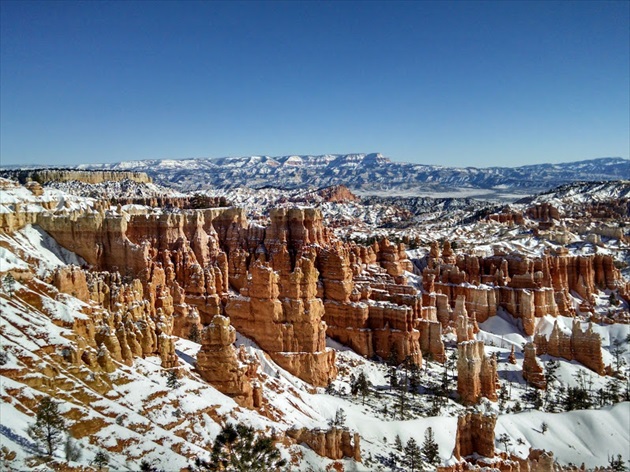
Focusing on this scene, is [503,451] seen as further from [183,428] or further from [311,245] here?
[311,245]

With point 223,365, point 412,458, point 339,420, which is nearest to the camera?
point 412,458

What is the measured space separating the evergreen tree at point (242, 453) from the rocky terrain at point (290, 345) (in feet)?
2.66

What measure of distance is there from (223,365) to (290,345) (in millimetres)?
12492

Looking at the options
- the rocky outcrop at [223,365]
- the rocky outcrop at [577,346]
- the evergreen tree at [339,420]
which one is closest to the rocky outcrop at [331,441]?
the evergreen tree at [339,420]

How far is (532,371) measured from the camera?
52688 millimetres

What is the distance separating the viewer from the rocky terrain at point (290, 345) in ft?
88.0

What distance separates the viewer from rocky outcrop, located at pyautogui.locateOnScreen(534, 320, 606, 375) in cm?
5697

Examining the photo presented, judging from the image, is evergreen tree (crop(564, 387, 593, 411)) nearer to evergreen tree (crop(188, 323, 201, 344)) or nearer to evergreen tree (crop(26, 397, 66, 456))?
evergreen tree (crop(188, 323, 201, 344))

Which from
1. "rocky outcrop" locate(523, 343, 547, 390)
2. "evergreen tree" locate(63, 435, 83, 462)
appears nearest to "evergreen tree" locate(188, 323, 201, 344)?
"evergreen tree" locate(63, 435, 83, 462)

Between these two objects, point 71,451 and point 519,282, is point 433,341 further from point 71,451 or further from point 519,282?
point 71,451

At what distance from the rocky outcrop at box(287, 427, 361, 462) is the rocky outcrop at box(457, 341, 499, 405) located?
1727 cm

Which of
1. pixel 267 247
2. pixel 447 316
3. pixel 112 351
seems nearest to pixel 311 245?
pixel 267 247

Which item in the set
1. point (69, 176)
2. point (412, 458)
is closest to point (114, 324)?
point (412, 458)

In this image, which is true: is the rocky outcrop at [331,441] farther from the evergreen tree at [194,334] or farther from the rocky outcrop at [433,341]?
the rocky outcrop at [433,341]
